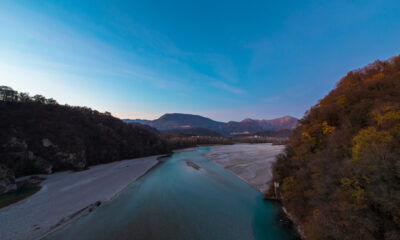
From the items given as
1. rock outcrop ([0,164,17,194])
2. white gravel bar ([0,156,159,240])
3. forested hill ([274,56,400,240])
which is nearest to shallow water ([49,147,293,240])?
white gravel bar ([0,156,159,240])

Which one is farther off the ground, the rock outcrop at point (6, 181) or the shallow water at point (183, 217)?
the rock outcrop at point (6, 181)

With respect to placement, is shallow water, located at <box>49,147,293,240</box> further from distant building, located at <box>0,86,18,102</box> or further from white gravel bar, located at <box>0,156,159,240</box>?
distant building, located at <box>0,86,18,102</box>

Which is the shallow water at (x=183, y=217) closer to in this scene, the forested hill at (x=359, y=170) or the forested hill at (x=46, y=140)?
the forested hill at (x=359, y=170)

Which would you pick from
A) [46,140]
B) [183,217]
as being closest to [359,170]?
[183,217]

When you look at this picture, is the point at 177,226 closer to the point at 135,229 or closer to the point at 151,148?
the point at 135,229

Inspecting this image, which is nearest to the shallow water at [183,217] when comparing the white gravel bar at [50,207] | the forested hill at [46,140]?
the white gravel bar at [50,207]
